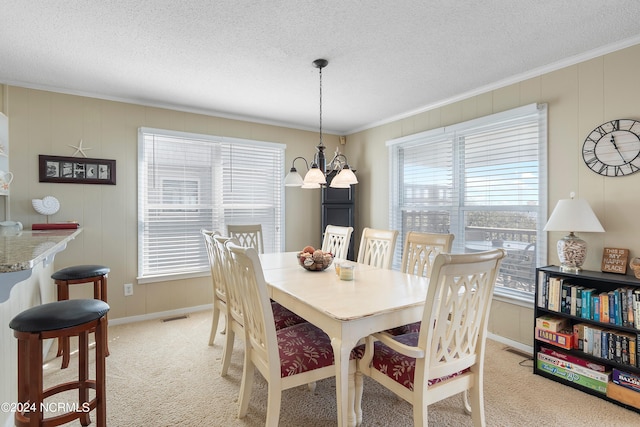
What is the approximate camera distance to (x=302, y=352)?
1.70 m

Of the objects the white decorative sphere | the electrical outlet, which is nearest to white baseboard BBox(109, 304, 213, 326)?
the electrical outlet

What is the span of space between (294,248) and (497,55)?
3.27m

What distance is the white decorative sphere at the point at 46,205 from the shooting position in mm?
2994

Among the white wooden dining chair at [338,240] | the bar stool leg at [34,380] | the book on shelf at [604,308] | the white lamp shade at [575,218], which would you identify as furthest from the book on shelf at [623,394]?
the bar stool leg at [34,380]

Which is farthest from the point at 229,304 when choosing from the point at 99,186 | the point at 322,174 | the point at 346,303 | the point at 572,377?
the point at 572,377

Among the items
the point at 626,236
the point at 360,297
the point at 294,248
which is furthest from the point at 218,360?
the point at 626,236

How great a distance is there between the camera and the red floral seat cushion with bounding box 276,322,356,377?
163 centimetres

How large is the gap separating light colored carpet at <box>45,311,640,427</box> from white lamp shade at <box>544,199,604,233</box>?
116 cm

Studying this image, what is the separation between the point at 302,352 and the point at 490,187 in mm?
2518

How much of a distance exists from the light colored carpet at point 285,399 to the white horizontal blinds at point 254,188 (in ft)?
6.17

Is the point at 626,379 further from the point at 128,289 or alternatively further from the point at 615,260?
the point at 128,289

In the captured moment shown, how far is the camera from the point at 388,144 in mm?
4246

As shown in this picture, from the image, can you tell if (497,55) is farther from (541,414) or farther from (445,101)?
(541,414)

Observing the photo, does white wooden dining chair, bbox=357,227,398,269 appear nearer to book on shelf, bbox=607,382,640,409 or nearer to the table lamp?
the table lamp
